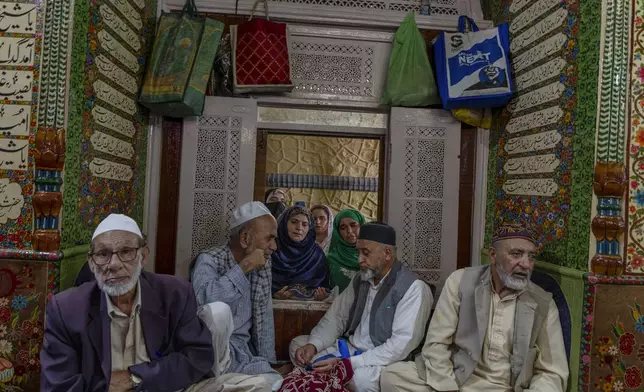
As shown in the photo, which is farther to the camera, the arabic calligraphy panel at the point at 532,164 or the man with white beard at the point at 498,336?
the arabic calligraphy panel at the point at 532,164

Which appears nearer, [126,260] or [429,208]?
[126,260]

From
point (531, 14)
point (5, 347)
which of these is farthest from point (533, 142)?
point (5, 347)

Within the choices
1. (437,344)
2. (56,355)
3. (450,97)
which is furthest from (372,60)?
(56,355)

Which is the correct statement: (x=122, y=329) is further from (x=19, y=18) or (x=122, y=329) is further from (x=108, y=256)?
(x=19, y=18)

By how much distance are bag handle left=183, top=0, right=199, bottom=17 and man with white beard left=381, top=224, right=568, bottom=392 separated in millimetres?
2684

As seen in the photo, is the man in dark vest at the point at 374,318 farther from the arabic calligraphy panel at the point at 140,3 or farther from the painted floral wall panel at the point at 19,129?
the arabic calligraphy panel at the point at 140,3

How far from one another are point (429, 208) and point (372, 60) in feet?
4.04

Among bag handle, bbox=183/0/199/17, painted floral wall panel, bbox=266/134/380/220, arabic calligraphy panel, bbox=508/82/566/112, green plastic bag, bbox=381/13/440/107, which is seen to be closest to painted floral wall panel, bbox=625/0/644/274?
arabic calligraphy panel, bbox=508/82/566/112

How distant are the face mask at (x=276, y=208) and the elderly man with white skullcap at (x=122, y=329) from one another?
2.27 m

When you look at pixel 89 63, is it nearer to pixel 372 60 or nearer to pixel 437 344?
pixel 372 60

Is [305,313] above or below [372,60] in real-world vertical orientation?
below

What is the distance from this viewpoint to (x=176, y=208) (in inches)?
169

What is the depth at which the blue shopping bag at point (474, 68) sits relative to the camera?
13.0ft

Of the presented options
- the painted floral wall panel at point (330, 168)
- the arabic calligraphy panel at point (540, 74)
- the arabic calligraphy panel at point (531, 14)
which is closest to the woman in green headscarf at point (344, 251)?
the arabic calligraphy panel at point (540, 74)
